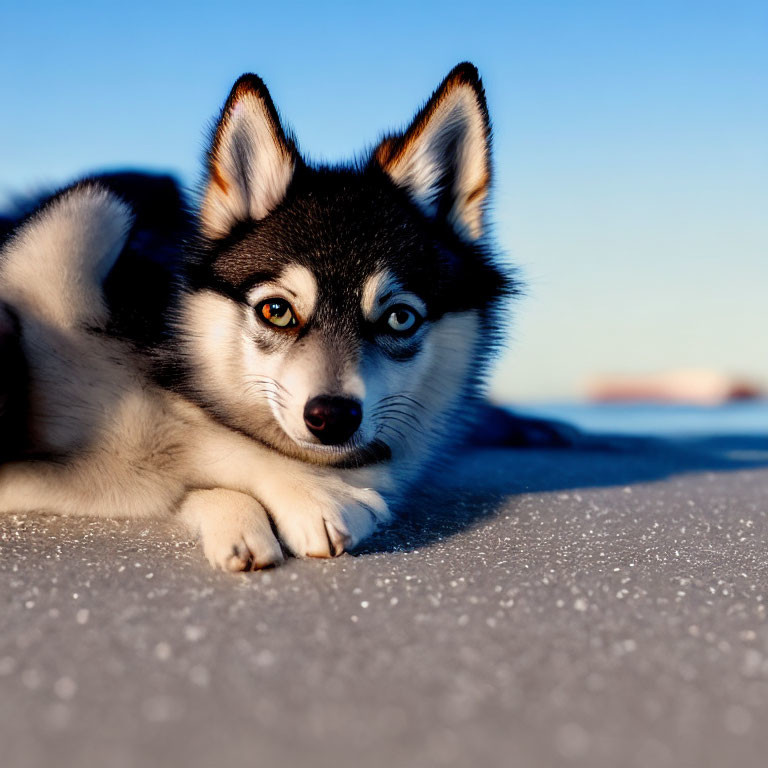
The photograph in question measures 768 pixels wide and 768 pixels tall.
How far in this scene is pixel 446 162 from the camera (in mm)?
1759

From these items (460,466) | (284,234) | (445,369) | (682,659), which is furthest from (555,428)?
(682,659)

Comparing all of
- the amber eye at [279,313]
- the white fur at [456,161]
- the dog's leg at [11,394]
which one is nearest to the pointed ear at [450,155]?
the white fur at [456,161]

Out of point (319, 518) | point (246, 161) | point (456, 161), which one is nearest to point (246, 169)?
point (246, 161)

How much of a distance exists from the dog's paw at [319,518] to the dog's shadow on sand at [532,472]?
0.13ft

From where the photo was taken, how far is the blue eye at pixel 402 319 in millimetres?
1494

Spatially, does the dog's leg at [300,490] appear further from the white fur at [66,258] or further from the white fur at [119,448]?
the white fur at [66,258]

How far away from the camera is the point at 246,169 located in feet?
5.36

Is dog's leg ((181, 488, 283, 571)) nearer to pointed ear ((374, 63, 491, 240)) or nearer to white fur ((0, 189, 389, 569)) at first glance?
white fur ((0, 189, 389, 569))

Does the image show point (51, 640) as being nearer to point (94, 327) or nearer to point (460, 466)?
point (94, 327)

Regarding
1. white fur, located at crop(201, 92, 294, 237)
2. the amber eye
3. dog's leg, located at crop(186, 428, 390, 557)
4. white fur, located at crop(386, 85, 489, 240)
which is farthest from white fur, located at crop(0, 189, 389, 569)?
white fur, located at crop(386, 85, 489, 240)

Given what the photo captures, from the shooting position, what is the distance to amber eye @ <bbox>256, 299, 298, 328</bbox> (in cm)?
146

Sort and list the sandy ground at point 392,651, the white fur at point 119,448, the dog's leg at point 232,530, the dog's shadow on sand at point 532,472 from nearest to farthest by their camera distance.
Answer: the sandy ground at point 392,651 < the dog's leg at point 232,530 < the white fur at point 119,448 < the dog's shadow on sand at point 532,472

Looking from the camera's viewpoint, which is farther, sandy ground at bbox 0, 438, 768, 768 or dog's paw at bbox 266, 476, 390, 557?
dog's paw at bbox 266, 476, 390, 557

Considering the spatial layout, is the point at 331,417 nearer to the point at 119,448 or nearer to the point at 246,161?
the point at 119,448
